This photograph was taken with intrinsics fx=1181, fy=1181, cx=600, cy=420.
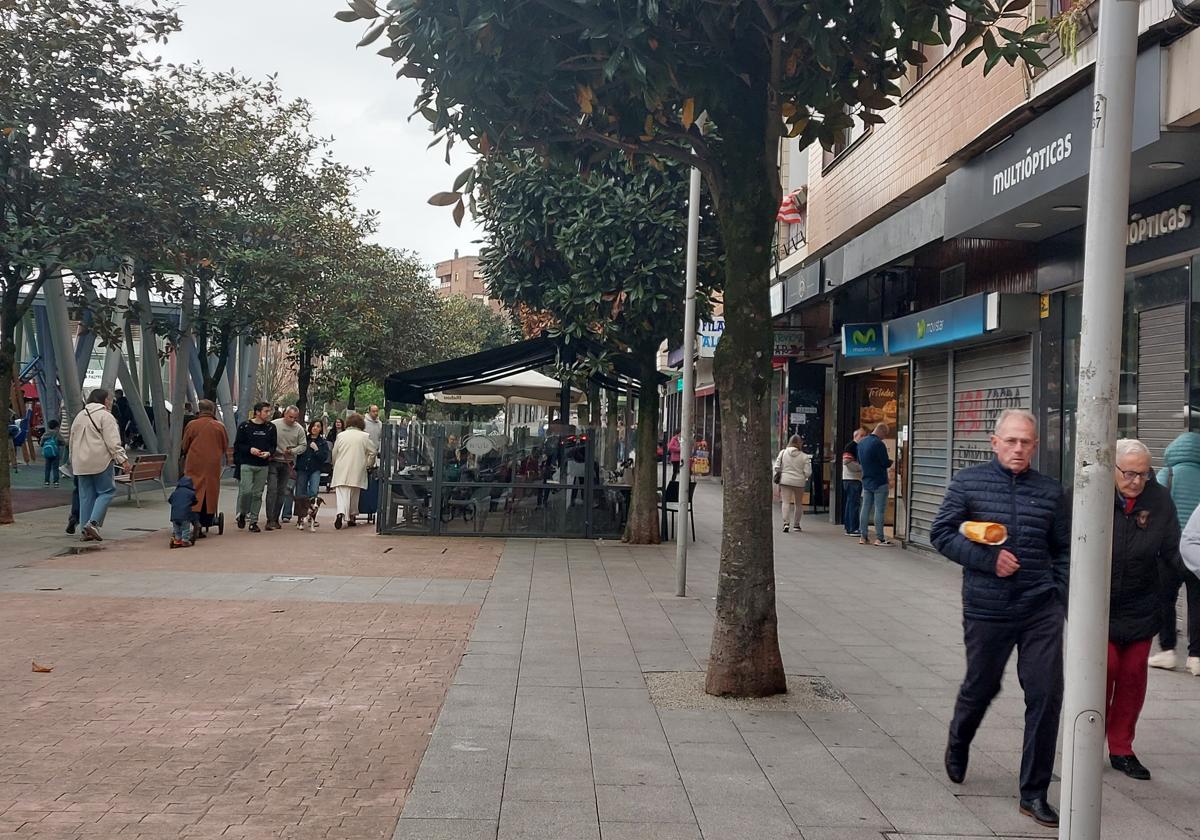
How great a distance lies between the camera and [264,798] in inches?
192

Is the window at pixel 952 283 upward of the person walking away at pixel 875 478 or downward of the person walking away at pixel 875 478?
upward

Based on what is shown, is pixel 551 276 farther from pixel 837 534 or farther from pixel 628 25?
Result: pixel 628 25

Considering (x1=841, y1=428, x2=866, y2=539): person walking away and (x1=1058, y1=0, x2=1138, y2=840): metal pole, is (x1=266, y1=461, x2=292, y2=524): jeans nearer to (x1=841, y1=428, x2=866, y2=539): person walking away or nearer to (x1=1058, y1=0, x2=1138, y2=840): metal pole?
(x1=841, y1=428, x2=866, y2=539): person walking away

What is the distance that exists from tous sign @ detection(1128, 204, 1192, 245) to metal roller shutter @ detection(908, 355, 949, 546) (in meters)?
5.44

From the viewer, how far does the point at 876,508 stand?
56.4ft

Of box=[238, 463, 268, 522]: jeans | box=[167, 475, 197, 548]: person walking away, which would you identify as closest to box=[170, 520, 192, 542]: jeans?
box=[167, 475, 197, 548]: person walking away

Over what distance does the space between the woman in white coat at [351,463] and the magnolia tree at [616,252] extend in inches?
133

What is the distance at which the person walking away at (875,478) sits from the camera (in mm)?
16828

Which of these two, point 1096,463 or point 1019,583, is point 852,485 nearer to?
point 1019,583

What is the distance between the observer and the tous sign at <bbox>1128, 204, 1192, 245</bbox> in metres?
9.45

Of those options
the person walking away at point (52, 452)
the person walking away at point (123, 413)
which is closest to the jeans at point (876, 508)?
the person walking away at point (52, 452)

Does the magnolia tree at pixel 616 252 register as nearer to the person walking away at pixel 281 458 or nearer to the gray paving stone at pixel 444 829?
the person walking away at pixel 281 458

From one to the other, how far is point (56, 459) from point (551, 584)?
14926mm

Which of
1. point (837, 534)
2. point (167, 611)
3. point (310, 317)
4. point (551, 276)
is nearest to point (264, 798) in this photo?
point (167, 611)
